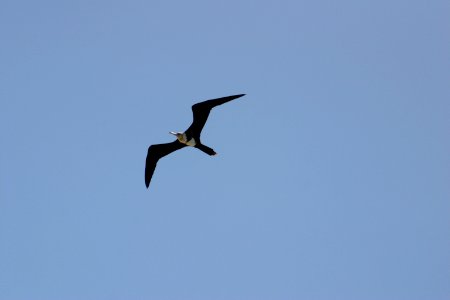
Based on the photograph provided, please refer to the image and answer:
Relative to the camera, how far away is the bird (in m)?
23.7

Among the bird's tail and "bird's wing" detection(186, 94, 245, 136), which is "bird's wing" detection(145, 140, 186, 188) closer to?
the bird's tail

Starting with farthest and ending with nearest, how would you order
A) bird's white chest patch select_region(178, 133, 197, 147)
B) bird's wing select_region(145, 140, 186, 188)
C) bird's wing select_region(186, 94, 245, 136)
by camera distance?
1. bird's wing select_region(145, 140, 186, 188)
2. bird's white chest patch select_region(178, 133, 197, 147)
3. bird's wing select_region(186, 94, 245, 136)

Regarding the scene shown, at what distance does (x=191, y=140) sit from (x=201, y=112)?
4.29ft

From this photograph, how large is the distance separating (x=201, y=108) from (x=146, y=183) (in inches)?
166

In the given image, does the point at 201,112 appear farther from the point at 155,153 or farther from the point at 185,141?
the point at 155,153

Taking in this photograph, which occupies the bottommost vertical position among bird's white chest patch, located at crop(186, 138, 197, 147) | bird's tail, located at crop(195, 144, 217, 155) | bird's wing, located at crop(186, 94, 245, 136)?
bird's tail, located at crop(195, 144, 217, 155)

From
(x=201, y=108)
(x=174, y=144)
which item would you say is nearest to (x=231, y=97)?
(x=201, y=108)

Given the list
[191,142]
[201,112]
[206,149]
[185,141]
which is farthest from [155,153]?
[201,112]

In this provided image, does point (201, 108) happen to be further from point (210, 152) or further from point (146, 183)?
point (146, 183)

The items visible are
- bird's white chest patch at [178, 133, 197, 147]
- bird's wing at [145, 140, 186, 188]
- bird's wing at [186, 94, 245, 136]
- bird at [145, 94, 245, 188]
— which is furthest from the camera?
bird's wing at [145, 140, 186, 188]

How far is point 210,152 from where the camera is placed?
2492 centimetres

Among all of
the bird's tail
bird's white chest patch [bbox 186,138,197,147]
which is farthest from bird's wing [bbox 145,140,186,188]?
the bird's tail

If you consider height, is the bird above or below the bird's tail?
above

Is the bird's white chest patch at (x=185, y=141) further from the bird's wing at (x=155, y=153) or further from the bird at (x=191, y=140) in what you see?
the bird's wing at (x=155, y=153)
